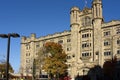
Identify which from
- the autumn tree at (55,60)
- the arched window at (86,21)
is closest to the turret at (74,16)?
the arched window at (86,21)

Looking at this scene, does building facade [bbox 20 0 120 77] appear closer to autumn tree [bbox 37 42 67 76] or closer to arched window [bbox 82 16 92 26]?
arched window [bbox 82 16 92 26]

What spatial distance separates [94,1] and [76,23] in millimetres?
9809

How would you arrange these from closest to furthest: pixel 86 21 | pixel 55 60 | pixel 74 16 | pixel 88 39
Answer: pixel 55 60
pixel 88 39
pixel 86 21
pixel 74 16

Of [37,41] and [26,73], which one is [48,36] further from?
[26,73]

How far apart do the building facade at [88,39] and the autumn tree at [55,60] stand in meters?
3.56

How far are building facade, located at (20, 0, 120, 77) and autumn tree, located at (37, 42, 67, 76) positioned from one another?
356cm

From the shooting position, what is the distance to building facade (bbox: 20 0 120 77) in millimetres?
79438

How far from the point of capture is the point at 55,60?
84500 millimetres

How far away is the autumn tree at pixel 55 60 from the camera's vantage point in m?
84.0

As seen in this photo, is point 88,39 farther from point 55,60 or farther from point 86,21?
point 55,60

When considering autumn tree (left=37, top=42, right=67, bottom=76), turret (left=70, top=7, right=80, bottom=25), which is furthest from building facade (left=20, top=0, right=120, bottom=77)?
autumn tree (left=37, top=42, right=67, bottom=76)

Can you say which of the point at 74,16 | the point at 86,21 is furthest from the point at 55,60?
the point at 74,16

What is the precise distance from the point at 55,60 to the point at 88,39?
1214 cm

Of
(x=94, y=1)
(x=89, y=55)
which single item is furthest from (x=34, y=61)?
(x=94, y=1)
